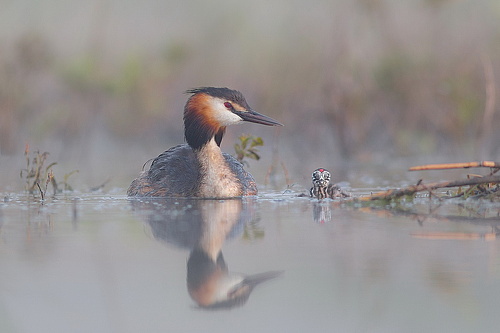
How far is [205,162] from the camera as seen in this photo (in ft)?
29.4

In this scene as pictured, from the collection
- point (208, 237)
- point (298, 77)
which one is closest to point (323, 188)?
point (208, 237)

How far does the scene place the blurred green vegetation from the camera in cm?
1348

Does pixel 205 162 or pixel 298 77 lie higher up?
pixel 298 77

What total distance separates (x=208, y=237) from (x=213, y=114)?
10.5ft

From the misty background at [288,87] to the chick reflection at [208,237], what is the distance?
2.52 meters

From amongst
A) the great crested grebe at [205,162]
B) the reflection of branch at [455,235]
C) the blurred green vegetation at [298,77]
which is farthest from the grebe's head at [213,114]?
the blurred green vegetation at [298,77]

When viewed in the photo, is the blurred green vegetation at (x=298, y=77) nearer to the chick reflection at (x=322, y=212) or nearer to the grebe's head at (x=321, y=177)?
the grebe's head at (x=321, y=177)

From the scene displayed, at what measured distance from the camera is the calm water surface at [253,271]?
4.05m

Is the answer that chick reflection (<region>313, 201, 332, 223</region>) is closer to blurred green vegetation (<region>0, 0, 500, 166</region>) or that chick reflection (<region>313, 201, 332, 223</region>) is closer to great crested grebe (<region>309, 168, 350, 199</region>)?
great crested grebe (<region>309, 168, 350, 199</region>)

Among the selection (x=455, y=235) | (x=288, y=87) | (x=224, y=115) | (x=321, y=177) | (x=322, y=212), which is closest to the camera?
(x=455, y=235)

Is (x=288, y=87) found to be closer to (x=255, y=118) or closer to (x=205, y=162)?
(x=255, y=118)

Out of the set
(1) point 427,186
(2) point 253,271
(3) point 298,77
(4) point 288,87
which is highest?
(3) point 298,77

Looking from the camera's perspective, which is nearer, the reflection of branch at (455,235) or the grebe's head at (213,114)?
the reflection of branch at (455,235)

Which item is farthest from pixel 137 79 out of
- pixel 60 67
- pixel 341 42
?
pixel 341 42
